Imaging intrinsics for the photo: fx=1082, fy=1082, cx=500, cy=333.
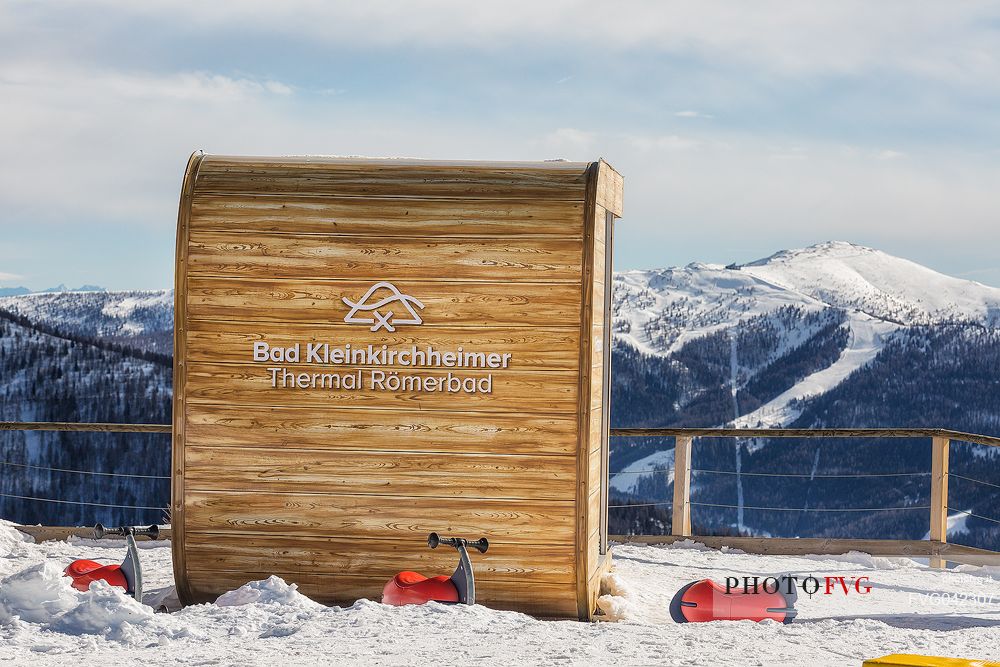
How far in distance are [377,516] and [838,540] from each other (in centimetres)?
447

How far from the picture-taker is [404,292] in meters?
6.67

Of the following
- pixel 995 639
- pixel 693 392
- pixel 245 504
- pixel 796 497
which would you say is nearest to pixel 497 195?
pixel 245 504

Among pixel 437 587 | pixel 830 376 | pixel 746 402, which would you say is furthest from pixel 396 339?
pixel 830 376

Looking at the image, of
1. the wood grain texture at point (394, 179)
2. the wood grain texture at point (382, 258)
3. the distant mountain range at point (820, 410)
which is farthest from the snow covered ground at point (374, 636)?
the distant mountain range at point (820, 410)

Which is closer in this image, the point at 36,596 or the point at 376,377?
the point at 36,596

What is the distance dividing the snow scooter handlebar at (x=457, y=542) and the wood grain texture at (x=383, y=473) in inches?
11.5

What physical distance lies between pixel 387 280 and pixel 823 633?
321 cm

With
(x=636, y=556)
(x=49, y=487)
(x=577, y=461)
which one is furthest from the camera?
(x=49, y=487)

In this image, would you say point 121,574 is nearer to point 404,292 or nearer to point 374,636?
point 374,636

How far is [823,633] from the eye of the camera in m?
5.63

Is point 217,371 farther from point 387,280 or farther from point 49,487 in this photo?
point 49,487

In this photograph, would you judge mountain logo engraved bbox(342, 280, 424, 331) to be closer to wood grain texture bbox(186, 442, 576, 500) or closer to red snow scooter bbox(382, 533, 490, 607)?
wood grain texture bbox(186, 442, 576, 500)

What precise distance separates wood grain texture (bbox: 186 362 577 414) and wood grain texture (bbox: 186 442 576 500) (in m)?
0.29

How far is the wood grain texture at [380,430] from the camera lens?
21.6ft
